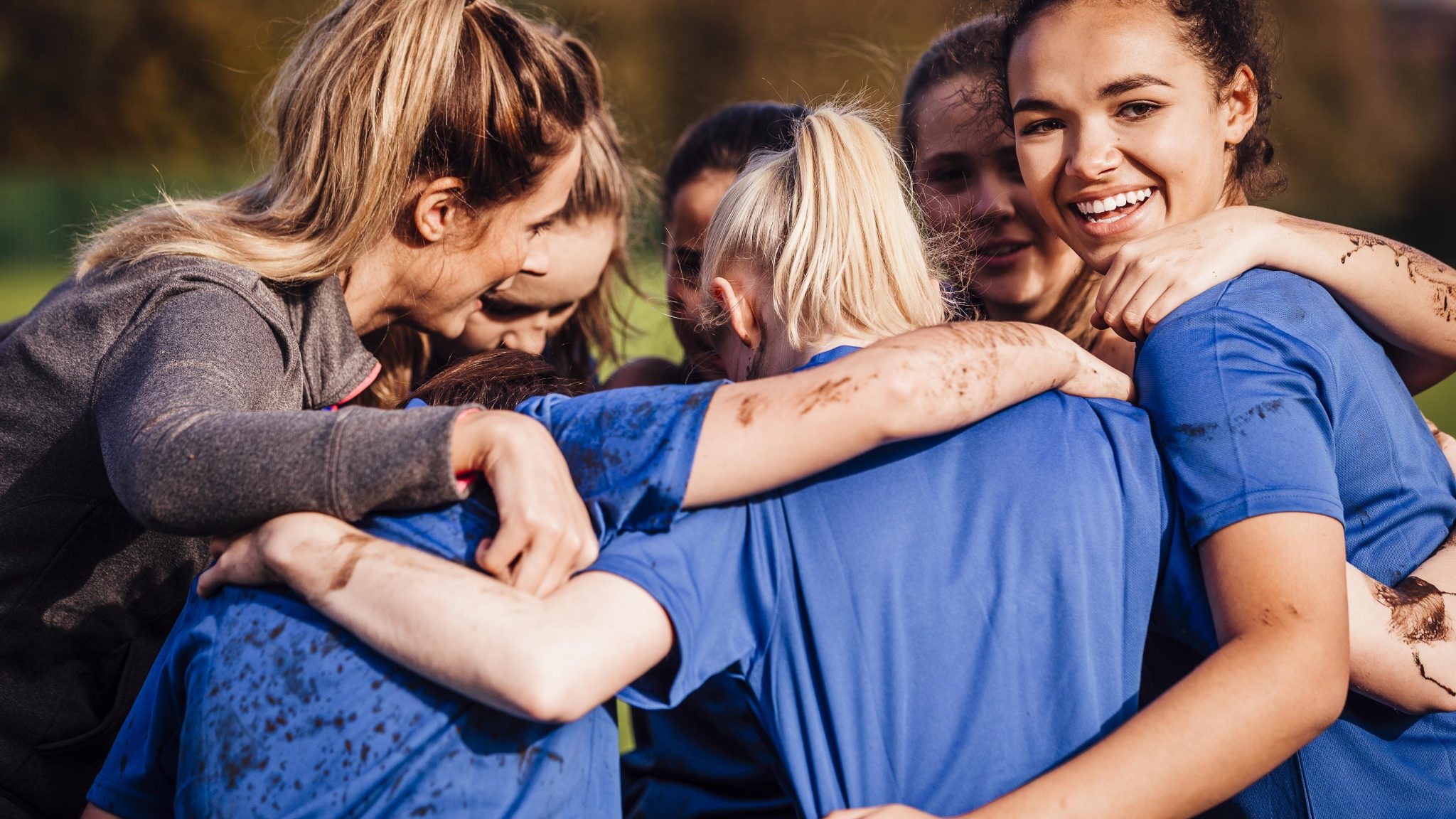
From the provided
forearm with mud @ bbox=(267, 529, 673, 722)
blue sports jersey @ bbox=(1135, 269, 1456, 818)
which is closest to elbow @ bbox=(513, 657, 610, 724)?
forearm with mud @ bbox=(267, 529, 673, 722)

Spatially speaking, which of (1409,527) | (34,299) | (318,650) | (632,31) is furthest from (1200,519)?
(632,31)

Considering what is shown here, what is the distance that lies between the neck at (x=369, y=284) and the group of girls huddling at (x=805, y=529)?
0.26 m

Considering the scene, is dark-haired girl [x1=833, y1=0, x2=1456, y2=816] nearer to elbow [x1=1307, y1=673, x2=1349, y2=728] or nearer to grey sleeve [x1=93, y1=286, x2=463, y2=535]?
elbow [x1=1307, y1=673, x2=1349, y2=728]

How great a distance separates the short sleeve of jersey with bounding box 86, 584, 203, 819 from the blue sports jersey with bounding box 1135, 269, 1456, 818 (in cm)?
168

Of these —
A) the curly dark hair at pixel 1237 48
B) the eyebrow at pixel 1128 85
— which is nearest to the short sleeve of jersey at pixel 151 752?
the eyebrow at pixel 1128 85

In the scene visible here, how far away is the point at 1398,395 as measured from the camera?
234cm

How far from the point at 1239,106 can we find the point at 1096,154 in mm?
491

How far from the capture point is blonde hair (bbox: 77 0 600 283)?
301 cm

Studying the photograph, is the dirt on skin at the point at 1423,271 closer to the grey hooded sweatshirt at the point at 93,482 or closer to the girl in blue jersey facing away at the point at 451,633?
the girl in blue jersey facing away at the point at 451,633

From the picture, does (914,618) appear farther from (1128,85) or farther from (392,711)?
(1128,85)

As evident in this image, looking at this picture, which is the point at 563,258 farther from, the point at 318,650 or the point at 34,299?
the point at 34,299

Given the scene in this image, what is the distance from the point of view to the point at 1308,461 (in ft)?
6.66

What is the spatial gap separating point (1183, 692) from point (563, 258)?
8.51ft

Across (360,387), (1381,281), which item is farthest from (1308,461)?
(360,387)
